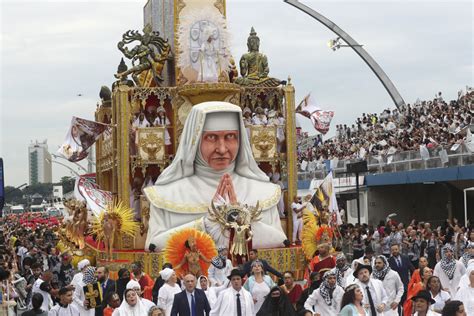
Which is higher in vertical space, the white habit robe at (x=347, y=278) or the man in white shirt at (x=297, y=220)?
the man in white shirt at (x=297, y=220)

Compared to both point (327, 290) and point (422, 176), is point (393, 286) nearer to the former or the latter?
point (327, 290)

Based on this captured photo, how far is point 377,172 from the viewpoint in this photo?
38812 millimetres

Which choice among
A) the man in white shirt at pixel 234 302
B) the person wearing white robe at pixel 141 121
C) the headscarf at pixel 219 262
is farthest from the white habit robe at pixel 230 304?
the person wearing white robe at pixel 141 121

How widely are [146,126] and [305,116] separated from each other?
14.9 feet

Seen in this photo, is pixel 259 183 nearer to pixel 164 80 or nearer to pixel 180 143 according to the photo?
pixel 180 143

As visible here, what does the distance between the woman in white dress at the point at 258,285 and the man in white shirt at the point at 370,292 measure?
1488 mm

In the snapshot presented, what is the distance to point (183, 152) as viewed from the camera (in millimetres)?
25391

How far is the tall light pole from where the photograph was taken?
182 ft

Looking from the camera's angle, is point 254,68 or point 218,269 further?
point 254,68

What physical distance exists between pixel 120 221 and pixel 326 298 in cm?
1117

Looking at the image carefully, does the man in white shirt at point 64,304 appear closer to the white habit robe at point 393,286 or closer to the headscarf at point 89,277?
the headscarf at point 89,277

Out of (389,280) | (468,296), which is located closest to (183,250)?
(389,280)

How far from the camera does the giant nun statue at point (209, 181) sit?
80.7ft

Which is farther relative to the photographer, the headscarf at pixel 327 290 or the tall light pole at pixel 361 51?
the tall light pole at pixel 361 51
